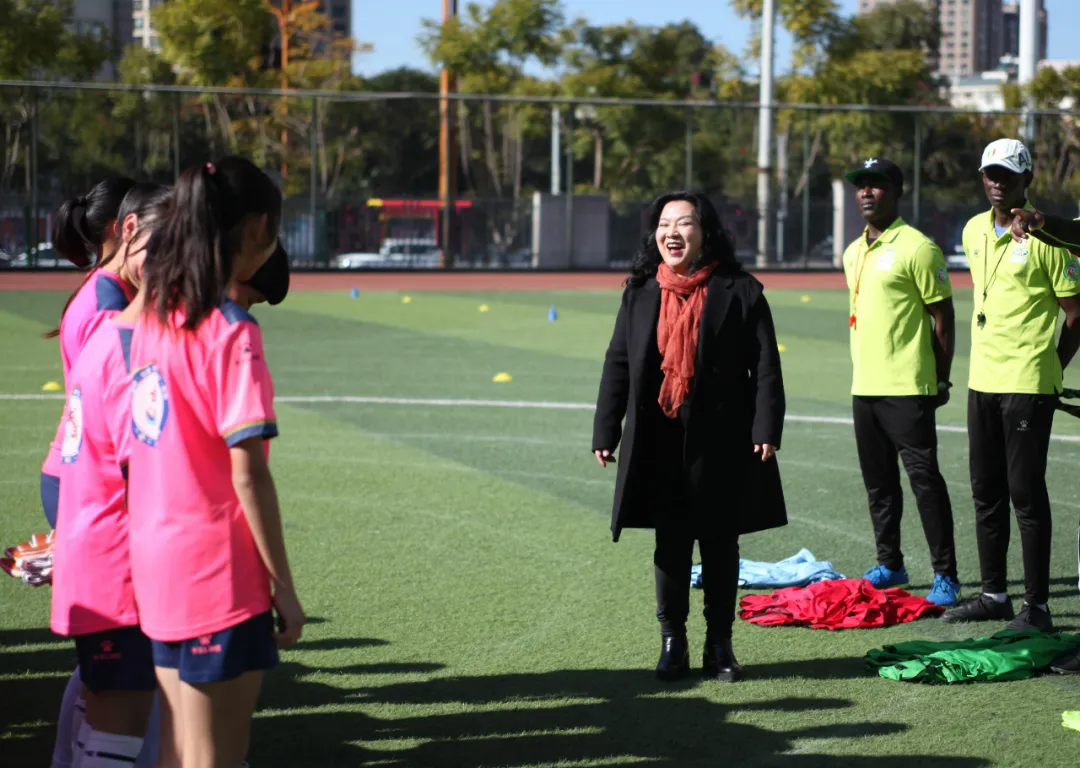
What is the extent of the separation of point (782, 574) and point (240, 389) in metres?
4.34

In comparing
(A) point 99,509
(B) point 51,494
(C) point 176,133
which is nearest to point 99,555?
(A) point 99,509

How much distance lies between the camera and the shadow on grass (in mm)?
4457

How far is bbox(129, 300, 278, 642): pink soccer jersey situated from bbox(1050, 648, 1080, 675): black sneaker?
3561mm

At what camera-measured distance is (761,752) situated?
14.8 ft

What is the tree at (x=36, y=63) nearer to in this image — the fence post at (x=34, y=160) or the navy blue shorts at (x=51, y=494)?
the fence post at (x=34, y=160)

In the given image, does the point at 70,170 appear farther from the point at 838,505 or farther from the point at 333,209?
the point at 838,505

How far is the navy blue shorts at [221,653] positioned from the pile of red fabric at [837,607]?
353cm

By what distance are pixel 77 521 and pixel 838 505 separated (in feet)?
20.1

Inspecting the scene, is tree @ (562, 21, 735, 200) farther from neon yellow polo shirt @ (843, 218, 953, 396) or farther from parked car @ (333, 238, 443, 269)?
neon yellow polo shirt @ (843, 218, 953, 396)

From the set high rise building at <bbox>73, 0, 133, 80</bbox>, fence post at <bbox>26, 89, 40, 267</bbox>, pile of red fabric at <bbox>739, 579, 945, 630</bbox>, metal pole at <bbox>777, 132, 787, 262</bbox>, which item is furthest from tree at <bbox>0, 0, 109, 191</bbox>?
pile of red fabric at <bbox>739, 579, 945, 630</bbox>

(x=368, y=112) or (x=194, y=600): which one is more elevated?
(x=368, y=112)

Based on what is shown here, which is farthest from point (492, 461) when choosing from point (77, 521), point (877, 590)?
point (77, 521)

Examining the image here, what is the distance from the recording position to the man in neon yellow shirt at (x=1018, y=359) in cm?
574

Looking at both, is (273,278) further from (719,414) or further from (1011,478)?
(1011,478)
